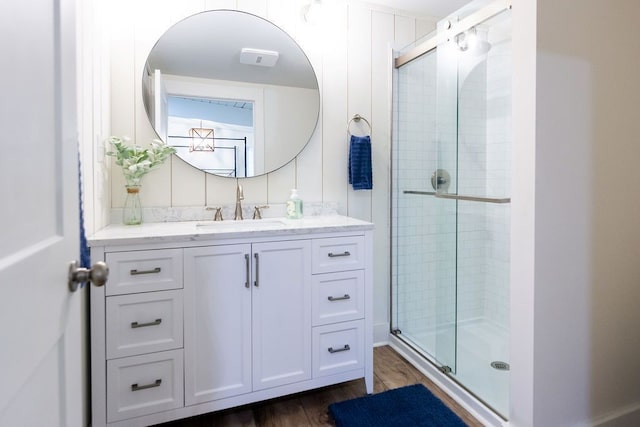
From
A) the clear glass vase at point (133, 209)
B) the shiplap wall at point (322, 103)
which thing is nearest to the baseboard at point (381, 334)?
the shiplap wall at point (322, 103)

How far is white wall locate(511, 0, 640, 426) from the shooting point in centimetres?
146

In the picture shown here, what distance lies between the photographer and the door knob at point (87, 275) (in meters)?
0.75

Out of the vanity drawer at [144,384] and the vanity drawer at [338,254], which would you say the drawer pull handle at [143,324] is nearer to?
the vanity drawer at [144,384]

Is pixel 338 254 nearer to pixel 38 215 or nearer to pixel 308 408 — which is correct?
pixel 308 408

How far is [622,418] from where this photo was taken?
5.47ft

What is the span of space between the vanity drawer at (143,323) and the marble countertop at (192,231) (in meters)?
0.23

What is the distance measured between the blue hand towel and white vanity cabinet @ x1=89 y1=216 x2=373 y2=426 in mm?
483

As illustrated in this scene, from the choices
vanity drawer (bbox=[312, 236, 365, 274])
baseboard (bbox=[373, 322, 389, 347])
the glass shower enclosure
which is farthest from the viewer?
baseboard (bbox=[373, 322, 389, 347])

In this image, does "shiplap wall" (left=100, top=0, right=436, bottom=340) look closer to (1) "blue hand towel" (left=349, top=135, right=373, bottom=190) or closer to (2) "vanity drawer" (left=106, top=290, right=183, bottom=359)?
(1) "blue hand towel" (left=349, top=135, right=373, bottom=190)

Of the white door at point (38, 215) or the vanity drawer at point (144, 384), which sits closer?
the white door at point (38, 215)

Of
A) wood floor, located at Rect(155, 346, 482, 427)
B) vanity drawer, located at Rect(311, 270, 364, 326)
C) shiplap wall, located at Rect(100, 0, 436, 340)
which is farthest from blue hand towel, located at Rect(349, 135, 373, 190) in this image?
wood floor, located at Rect(155, 346, 482, 427)

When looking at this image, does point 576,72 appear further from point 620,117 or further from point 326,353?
point 326,353

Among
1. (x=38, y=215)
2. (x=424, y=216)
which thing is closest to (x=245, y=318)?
(x=38, y=215)

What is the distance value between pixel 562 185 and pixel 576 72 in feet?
1.53
